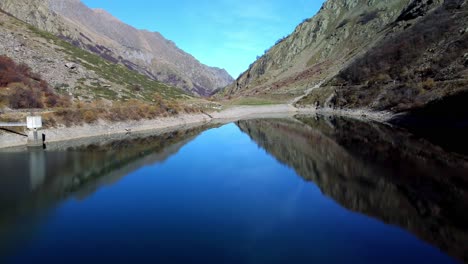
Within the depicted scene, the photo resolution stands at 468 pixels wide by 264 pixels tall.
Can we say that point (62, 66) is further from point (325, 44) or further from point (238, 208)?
point (325, 44)

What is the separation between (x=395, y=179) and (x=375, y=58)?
268 feet

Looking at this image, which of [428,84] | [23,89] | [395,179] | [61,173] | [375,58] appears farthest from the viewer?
[375,58]

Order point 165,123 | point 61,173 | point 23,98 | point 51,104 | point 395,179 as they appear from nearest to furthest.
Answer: point 395,179
point 61,173
point 23,98
point 51,104
point 165,123

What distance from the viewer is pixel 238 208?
70.6 ft

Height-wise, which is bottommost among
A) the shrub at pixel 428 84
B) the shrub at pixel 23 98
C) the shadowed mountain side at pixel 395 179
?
the shadowed mountain side at pixel 395 179

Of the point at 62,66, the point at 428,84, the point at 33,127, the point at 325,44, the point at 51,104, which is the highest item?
the point at 325,44

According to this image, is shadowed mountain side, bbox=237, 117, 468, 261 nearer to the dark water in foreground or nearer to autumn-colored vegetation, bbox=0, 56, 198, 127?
the dark water in foreground

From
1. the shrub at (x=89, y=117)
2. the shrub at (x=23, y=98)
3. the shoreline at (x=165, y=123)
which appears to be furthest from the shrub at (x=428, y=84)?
the shrub at (x=23, y=98)

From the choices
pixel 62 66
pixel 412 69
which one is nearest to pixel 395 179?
pixel 412 69

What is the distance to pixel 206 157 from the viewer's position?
41.4 m

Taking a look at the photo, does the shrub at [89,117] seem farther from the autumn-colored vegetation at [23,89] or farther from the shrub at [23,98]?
the shrub at [23,98]

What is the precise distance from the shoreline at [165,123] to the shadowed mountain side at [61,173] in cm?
550

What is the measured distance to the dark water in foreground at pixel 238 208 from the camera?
49.9 feet

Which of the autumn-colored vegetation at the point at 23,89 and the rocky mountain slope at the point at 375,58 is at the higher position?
the rocky mountain slope at the point at 375,58
